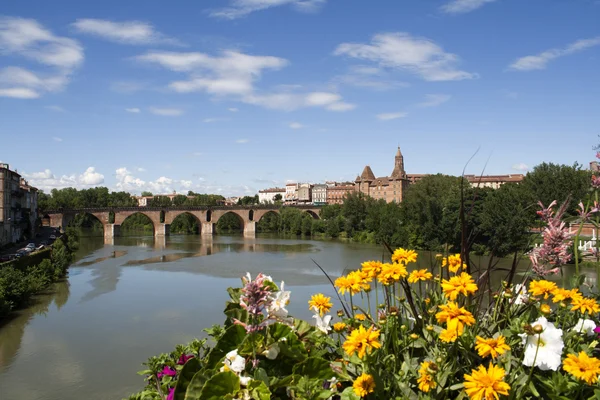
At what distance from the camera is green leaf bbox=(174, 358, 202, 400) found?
4.75 feet

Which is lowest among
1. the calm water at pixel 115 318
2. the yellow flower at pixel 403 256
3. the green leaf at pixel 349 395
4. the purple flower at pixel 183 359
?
the calm water at pixel 115 318

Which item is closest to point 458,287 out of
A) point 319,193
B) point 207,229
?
point 207,229

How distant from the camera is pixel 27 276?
16.7 m

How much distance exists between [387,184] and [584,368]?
66447 mm

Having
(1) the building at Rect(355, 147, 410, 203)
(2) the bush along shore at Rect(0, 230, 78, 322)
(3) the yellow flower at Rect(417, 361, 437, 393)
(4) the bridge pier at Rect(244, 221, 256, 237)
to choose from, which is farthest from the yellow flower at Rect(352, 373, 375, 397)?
(1) the building at Rect(355, 147, 410, 203)

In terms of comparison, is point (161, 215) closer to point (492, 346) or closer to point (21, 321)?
point (21, 321)

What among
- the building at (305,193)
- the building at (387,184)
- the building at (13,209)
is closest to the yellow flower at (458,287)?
the building at (13,209)

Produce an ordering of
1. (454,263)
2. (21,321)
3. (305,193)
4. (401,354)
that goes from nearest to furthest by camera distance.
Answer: (401,354), (454,263), (21,321), (305,193)

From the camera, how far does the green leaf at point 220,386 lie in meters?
1.33

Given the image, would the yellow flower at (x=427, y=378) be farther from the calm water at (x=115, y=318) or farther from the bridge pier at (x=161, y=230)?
the bridge pier at (x=161, y=230)

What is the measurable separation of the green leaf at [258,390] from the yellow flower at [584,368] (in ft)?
2.59

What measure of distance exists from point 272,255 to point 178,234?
24.0 meters

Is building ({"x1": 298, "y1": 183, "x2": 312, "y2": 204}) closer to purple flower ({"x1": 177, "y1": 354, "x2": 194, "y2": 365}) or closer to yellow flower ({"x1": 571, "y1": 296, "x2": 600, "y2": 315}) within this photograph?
purple flower ({"x1": 177, "y1": 354, "x2": 194, "y2": 365})

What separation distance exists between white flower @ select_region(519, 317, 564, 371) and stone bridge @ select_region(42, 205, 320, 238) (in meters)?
43.9
